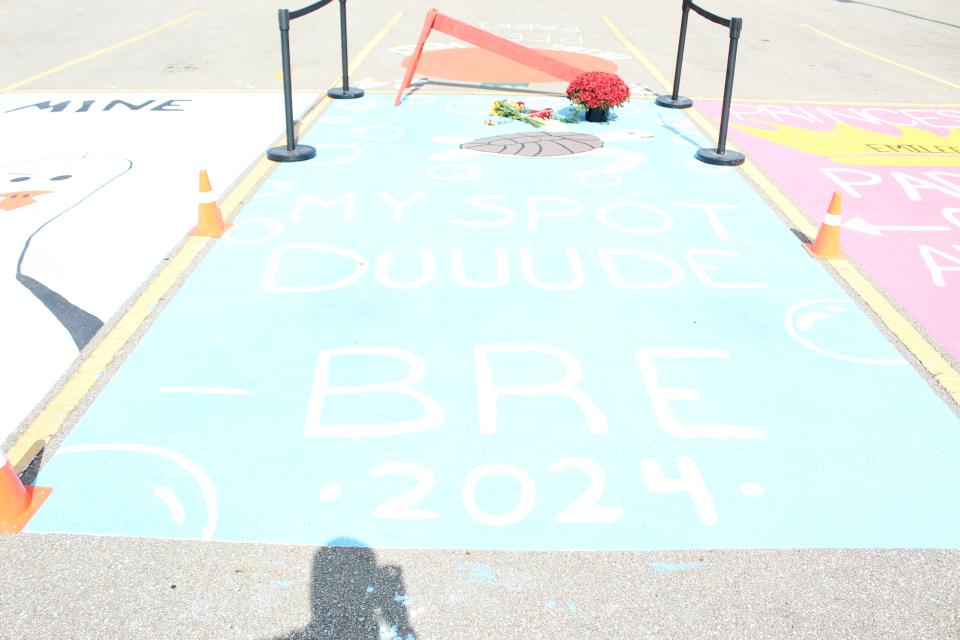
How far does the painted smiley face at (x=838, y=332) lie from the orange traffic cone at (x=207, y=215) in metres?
4.43

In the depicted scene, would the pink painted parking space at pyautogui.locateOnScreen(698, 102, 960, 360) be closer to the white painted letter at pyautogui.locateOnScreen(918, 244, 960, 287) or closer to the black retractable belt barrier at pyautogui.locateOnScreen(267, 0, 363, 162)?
the white painted letter at pyautogui.locateOnScreen(918, 244, 960, 287)

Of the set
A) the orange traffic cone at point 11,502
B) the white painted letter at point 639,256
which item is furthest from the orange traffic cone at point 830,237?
the orange traffic cone at point 11,502

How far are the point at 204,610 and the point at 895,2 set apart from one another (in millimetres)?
25988

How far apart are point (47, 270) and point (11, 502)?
9.16ft

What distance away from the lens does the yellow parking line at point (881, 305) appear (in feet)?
15.5

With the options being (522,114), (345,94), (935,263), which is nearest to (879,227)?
(935,263)

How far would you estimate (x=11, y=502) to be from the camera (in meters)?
3.45

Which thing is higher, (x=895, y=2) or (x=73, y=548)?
(x=895, y=2)

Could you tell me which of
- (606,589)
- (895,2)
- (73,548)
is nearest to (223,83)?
(73,548)

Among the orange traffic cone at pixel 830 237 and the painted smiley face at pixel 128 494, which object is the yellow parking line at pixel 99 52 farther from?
the orange traffic cone at pixel 830 237

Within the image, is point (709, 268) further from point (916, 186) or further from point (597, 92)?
point (597, 92)

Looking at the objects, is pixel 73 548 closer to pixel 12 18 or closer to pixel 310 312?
pixel 310 312

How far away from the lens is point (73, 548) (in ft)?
11.0

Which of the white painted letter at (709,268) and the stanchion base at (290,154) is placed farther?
the stanchion base at (290,154)
